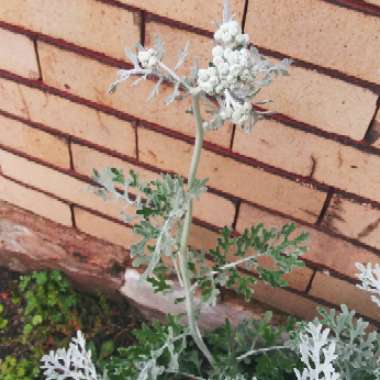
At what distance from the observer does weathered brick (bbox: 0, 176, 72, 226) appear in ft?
5.76

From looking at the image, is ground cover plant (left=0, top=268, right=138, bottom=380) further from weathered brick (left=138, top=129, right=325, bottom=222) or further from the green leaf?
weathered brick (left=138, top=129, right=325, bottom=222)

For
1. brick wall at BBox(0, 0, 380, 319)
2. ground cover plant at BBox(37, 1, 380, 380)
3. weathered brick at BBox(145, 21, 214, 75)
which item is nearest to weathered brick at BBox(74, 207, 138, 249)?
brick wall at BBox(0, 0, 380, 319)

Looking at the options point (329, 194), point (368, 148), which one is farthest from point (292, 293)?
point (368, 148)

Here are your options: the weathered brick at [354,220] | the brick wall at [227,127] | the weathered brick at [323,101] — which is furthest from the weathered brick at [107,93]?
the weathered brick at [354,220]

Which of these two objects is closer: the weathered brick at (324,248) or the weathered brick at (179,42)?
the weathered brick at (179,42)

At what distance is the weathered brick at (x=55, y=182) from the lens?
5.41 feet

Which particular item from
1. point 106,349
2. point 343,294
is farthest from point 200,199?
point 106,349

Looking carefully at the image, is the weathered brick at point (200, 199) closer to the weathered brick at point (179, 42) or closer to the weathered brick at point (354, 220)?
the weathered brick at point (354, 220)

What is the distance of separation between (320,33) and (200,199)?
0.56m

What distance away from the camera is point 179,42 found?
1.18m

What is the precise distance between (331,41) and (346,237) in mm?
524

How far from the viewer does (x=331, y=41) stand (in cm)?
105

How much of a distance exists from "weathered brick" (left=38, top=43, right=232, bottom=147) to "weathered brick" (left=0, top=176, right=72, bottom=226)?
469 mm

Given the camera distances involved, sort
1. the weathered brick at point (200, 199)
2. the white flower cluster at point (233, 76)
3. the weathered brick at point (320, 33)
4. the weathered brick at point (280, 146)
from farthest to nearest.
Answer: the weathered brick at point (200, 199) → the weathered brick at point (280, 146) → the weathered brick at point (320, 33) → the white flower cluster at point (233, 76)
